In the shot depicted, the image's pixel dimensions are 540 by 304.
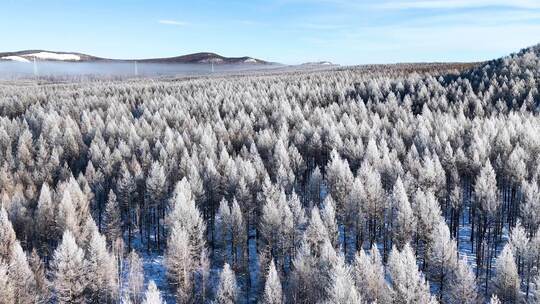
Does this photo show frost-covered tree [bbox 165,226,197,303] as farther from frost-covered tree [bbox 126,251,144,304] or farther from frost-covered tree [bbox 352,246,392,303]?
frost-covered tree [bbox 352,246,392,303]

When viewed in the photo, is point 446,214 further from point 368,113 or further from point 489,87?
point 489,87

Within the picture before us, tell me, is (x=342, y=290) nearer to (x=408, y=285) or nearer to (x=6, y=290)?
(x=408, y=285)

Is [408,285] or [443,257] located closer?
[408,285]

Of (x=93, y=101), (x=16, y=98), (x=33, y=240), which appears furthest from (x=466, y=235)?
(x=16, y=98)

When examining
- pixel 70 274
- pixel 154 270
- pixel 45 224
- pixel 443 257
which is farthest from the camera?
pixel 45 224

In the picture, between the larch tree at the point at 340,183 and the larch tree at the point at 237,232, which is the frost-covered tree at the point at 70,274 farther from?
the larch tree at the point at 340,183

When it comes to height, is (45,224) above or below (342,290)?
below

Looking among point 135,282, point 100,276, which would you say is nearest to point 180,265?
point 135,282

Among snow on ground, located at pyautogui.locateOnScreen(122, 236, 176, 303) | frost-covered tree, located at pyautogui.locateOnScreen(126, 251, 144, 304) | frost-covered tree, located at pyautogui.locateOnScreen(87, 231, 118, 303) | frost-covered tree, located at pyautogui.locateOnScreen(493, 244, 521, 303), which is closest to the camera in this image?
frost-covered tree, located at pyautogui.locateOnScreen(493, 244, 521, 303)

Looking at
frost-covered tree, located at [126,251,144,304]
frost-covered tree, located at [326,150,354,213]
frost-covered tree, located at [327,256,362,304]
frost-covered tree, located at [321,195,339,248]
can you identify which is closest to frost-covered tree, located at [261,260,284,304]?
frost-covered tree, located at [327,256,362,304]
